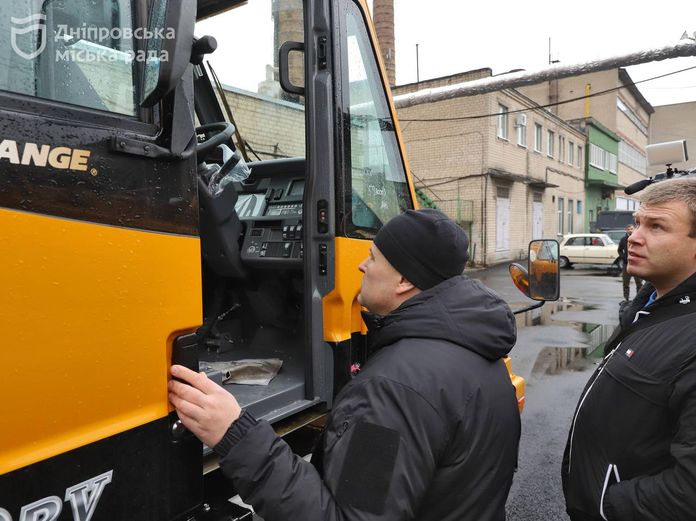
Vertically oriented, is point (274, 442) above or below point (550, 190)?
below

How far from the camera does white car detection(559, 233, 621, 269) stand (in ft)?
63.7

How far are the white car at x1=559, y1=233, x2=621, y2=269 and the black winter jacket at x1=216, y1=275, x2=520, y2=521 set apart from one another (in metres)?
19.9

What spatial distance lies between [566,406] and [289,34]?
4461mm

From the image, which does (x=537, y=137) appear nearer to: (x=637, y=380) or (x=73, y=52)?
(x=637, y=380)

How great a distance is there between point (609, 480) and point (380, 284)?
36.5 inches

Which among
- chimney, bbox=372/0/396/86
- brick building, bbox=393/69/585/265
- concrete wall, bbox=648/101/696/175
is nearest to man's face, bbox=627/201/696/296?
chimney, bbox=372/0/396/86

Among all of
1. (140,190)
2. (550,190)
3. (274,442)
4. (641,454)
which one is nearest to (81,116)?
(140,190)

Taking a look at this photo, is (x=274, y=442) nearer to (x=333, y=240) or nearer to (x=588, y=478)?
(x=588, y=478)

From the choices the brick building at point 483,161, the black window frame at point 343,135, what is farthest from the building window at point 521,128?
the black window frame at point 343,135

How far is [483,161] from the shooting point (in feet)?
67.2

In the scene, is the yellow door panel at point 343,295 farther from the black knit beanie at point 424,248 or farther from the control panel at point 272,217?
the black knit beanie at point 424,248

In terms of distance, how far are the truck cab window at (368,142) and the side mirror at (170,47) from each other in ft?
3.97

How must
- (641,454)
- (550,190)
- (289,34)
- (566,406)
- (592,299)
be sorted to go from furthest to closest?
(550,190), (592,299), (566,406), (289,34), (641,454)

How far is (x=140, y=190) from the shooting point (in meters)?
1.43
